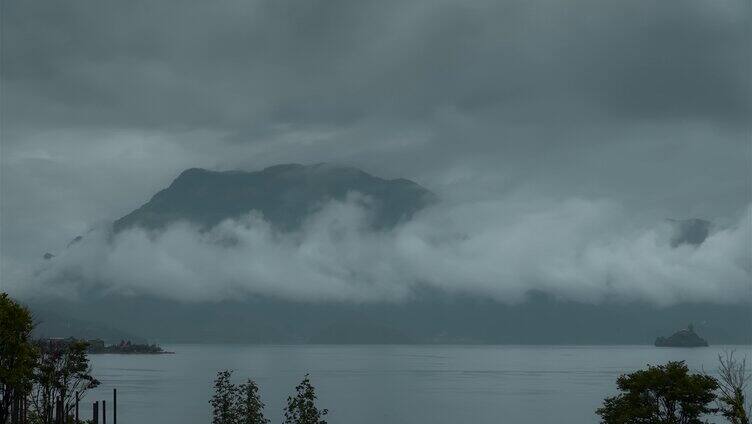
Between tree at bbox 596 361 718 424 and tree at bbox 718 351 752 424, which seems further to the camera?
tree at bbox 596 361 718 424

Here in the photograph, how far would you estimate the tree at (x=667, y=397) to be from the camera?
225ft

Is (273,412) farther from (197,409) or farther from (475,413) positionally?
(475,413)

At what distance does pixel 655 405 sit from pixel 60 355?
56.4m

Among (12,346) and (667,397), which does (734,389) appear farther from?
(12,346)

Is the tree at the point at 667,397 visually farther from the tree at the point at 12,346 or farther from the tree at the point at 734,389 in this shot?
the tree at the point at 12,346

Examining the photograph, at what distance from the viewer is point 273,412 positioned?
181375 mm

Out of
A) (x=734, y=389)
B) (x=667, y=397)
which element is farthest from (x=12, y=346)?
(x=667, y=397)

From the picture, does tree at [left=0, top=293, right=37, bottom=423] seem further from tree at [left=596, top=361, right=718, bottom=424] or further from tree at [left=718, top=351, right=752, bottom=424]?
tree at [left=718, top=351, right=752, bottom=424]

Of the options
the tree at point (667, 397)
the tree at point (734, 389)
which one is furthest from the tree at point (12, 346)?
the tree at point (734, 389)

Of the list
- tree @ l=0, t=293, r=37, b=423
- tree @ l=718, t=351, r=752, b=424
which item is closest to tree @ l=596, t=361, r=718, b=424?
tree @ l=718, t=351, r=752, b=424

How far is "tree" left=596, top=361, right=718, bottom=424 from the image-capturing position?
68500 millimetres

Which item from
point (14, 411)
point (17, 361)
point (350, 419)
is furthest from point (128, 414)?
point (17, 361)

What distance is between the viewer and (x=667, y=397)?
69000 millimetres

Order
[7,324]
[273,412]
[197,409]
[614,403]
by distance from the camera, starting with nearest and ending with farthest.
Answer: [7,324], [614,403], [273,412], [197,409]
